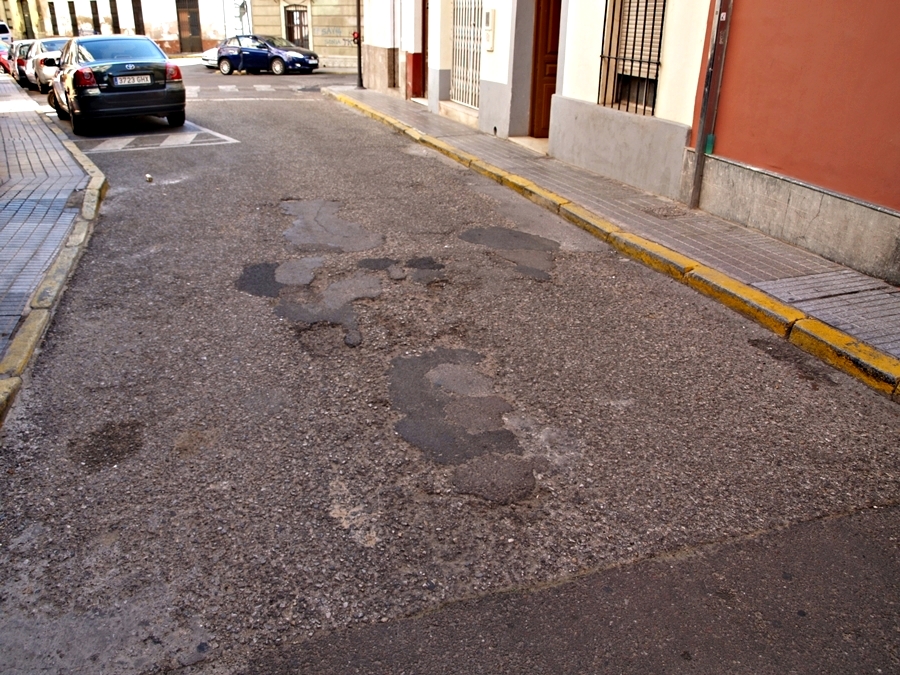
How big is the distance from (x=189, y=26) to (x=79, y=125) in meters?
33.2

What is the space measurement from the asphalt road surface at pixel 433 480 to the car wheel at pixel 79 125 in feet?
24.3

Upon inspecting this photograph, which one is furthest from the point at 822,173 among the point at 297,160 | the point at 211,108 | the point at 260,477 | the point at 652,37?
the point at 211,108

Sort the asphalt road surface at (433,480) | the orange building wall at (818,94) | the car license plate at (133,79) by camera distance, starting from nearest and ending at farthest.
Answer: the asphalt road surface at (433,480) → the orange building wall at (818,94) → the car license plate at (133,79)

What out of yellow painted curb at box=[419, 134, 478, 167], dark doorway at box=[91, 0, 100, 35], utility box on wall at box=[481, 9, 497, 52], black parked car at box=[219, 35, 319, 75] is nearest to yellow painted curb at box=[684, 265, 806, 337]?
yellow painted curb at box=[419, 134, 478, 167]

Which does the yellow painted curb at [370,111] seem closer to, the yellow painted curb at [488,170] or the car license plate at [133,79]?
the yellow painted curb at [488,170]

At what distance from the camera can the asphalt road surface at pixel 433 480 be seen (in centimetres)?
279

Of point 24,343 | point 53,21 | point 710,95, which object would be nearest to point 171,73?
point 710,95

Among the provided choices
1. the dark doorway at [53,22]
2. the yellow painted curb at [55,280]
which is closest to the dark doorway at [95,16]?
Answer: the dark doorway at [53,22]

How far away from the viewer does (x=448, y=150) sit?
39.0ft

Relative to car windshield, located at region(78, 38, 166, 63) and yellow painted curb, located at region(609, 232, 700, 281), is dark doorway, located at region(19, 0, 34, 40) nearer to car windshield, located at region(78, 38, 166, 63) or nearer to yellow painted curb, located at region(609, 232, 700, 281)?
car windshield, located at region(78, 38, 166, 63)

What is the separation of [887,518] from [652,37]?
6.76m

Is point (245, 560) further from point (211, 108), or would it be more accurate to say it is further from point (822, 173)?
point (211, 108)

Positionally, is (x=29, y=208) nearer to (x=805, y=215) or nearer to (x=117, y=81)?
(x=117, y=81)

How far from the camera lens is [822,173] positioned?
656 centimetres
